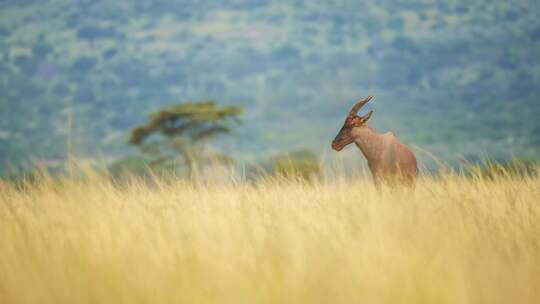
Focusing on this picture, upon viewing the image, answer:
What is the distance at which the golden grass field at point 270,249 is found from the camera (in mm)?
4930

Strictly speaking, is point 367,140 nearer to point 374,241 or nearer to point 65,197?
point 65,197

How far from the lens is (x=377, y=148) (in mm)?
11570

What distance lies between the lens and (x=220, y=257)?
5.59 meters

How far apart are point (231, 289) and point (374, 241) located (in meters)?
1.44

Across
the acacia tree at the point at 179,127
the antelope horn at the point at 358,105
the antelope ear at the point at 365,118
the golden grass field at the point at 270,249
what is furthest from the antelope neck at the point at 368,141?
the acacia tree at the point at 179,127

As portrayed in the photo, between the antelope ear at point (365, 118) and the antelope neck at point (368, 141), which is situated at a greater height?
the antelope ear at point (365, 118)

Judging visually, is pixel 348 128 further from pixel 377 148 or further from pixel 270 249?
pixel 270 249

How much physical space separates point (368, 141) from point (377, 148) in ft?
0.57

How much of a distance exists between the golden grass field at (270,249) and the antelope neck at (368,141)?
123 inches

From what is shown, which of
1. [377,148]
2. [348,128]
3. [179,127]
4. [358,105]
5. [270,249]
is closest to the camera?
[270,249]

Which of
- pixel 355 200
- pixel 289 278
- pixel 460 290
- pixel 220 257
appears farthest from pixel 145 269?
pixel 355 200

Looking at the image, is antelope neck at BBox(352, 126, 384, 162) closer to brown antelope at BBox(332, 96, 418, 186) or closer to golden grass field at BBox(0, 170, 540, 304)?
brown antelope at BBox(332, 96, 418, 186)

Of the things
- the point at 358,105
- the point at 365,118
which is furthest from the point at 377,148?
the point at 358,105

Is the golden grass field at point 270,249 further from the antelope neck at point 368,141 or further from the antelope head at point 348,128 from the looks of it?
the antelope head at point 348,128
